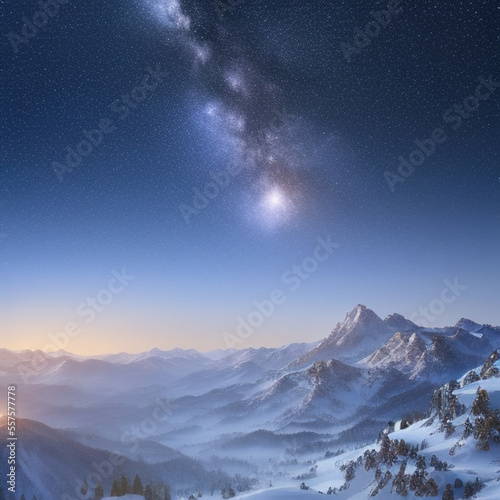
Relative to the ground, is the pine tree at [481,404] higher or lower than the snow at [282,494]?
higher

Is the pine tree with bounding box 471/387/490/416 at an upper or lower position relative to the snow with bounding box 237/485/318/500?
upper

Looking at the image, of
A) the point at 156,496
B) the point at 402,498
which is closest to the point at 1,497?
the point at 156,496

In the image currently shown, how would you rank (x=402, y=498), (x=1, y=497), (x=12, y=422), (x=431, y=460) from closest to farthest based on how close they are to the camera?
(x=12, y=422)
(x=402, y=498)
(x=431, y=460)
(x=1, y=497)

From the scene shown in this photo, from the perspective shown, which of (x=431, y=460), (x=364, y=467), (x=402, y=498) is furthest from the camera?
(x=364, y=467)

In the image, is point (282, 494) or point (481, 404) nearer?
point (282, 494)

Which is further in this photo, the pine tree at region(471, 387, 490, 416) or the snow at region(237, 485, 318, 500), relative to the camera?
the pine tree at region(471, 387, 490, 416)

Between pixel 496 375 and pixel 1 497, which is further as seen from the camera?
pixel 1 497

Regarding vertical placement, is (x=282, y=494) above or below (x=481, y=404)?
below

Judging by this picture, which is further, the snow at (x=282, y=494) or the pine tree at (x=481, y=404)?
the pine tree at (x=481, y=404)

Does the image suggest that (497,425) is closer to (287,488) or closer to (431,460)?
(431,460)

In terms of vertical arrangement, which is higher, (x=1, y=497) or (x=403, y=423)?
(x=403, y=423)

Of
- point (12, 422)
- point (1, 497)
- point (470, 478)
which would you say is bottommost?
point (1, 497)
